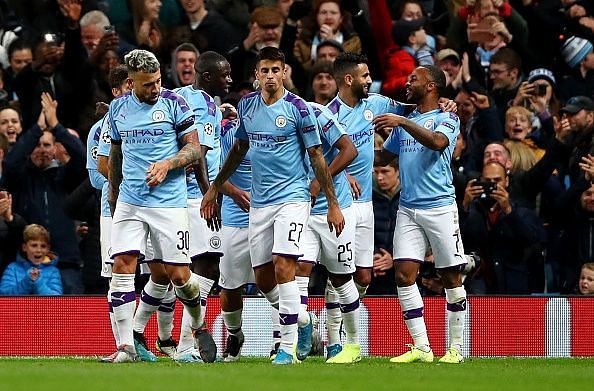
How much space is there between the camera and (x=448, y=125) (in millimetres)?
13547

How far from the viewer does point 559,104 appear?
19844 millimetres

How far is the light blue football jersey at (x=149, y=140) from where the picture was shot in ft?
41.3

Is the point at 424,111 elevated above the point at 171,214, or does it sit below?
above

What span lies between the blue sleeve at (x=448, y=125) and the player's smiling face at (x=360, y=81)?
884 millimetres

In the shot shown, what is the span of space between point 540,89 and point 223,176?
730cm

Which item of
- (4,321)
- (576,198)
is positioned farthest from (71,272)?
(576,198)

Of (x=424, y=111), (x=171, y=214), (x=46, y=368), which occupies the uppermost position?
(x=424, y=111)

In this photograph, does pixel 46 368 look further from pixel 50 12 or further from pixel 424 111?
pixel 50 12

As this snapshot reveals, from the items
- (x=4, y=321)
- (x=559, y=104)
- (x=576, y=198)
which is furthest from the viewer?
(x=559, y=104)

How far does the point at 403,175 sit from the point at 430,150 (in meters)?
0.37

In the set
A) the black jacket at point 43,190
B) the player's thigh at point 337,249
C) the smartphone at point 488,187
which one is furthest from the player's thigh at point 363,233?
the black jacket at point 43,190

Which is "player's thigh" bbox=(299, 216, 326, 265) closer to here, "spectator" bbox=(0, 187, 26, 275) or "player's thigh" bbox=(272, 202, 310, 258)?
"player's thigh" bbox=(272, 202, 310, 258)

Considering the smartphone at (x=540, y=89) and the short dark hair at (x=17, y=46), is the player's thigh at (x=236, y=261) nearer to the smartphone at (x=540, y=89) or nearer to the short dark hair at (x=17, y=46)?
the smartphone at (x=540, y=89)

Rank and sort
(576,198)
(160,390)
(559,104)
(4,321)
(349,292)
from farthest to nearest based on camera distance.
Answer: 1. (559,104)
2. (576,198)
3. (4,321)
4. (349,292)
5. (160,390)
